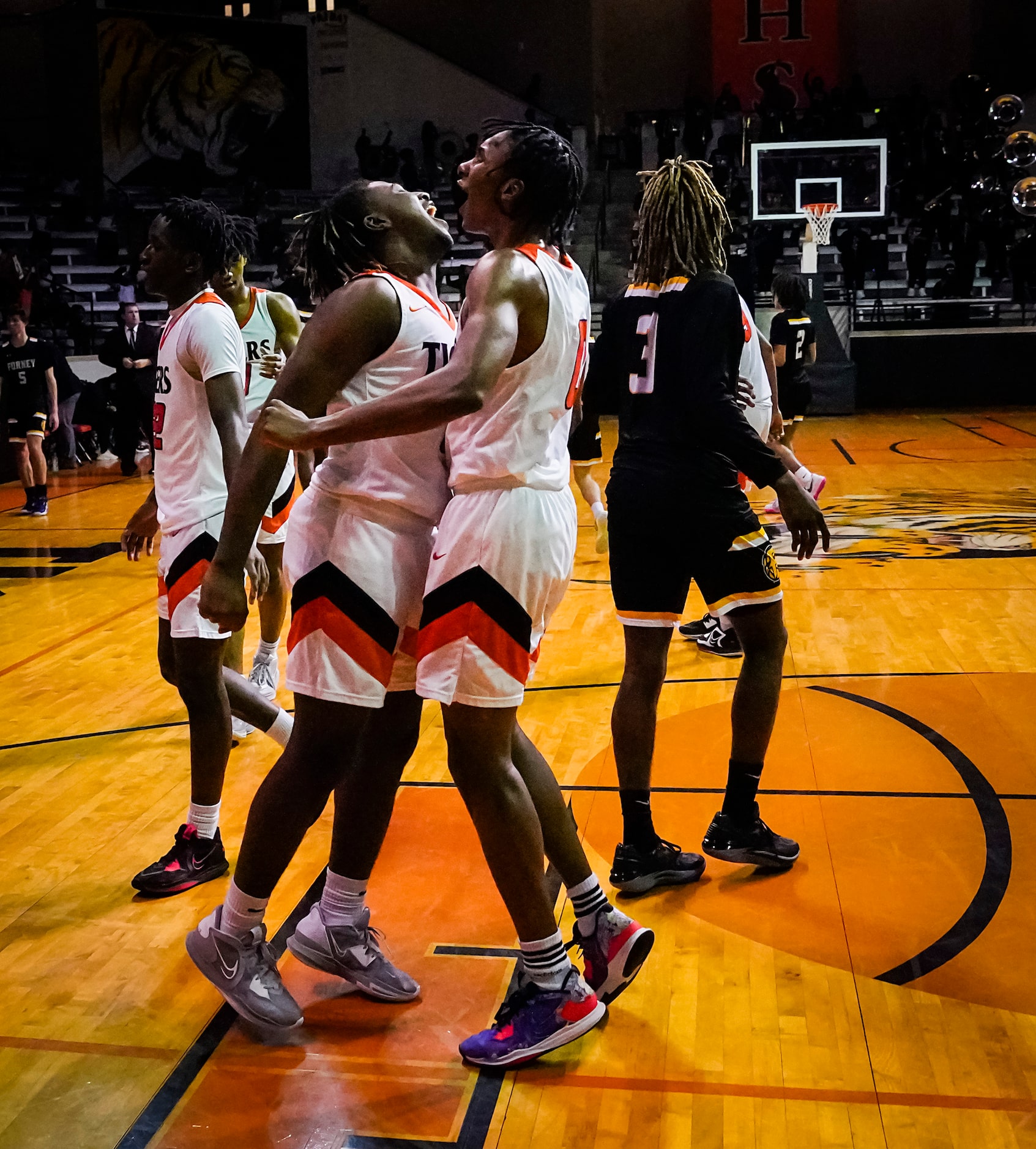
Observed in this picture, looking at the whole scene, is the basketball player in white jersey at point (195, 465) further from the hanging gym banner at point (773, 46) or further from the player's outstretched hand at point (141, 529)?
the hanging gym banner at point (773, 46)

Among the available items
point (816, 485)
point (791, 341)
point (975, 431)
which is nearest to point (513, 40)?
point (975, 431)

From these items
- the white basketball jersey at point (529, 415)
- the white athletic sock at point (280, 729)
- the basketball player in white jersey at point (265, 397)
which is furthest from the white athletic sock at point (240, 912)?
the basketball player in white jersey at point (265, 397)

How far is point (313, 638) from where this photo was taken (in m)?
2.21

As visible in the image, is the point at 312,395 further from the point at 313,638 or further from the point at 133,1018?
the point at 133,1018

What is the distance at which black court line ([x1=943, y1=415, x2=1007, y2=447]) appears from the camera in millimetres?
12289

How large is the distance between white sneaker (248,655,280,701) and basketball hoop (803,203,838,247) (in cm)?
1547

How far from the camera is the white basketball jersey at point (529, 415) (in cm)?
212

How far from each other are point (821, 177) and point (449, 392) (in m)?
18.8

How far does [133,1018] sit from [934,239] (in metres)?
20.3

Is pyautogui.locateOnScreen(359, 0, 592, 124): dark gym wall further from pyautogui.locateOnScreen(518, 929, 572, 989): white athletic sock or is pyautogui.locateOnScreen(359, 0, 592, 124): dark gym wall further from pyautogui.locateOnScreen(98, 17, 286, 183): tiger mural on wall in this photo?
pyautogui.locateOnScreen(518, 929, 572, 989): white athletic sock

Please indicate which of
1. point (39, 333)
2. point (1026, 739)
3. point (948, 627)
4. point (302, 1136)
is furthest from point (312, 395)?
point (39, 333)

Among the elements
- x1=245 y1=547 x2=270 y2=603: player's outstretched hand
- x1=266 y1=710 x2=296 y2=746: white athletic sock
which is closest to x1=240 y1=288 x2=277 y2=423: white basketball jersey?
x1=266 y1=710 x2=296 y2=746: white athletic sock

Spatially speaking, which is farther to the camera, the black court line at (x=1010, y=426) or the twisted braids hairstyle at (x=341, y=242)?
the black court line at (x=1010, y=426)

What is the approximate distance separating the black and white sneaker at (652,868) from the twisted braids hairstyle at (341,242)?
155 cm
